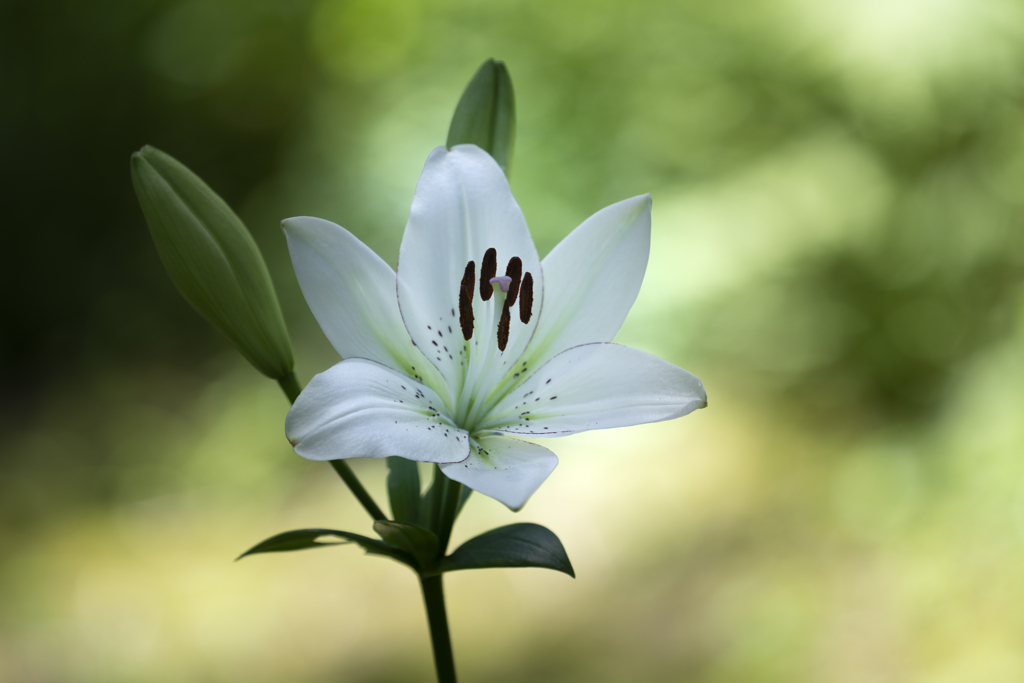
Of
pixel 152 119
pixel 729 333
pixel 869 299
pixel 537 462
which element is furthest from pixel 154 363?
pixel 537 462

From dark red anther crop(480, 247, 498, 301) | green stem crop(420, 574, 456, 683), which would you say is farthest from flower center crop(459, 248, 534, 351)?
green stem crop(420, 574, 456, 683)

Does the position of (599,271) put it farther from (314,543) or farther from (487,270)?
(314,543)

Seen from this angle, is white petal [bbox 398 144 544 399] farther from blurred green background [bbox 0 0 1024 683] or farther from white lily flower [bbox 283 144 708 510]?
blurred green background [bbox 0 0 1024 683]

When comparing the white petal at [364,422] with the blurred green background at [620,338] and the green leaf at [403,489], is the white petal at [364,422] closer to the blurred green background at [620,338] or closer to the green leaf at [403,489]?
the green leaf at [403,489]

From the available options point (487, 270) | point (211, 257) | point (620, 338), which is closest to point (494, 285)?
point (487, 270)

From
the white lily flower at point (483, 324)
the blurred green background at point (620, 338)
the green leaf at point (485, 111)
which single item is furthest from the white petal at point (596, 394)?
the blurred green background at point (620, 338)

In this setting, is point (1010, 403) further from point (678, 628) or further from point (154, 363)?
point (154, 363)
